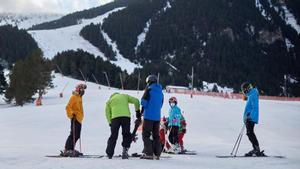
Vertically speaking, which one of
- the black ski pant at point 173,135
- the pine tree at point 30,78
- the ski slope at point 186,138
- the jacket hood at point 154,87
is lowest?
the ski slope at point 186,138

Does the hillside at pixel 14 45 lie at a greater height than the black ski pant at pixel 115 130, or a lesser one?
greater

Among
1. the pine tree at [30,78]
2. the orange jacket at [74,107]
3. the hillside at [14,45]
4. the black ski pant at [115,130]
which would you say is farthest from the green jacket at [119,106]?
the hillside at [14,45]

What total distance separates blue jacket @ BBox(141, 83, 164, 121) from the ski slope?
1097 mm

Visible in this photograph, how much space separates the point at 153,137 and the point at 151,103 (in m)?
0.83

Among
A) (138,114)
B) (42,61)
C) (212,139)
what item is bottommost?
(212,139)

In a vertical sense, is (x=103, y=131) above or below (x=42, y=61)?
below

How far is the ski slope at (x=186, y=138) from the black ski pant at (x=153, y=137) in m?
0.46

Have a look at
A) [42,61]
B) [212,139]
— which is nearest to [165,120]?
[212,139]

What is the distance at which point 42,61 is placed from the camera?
6138cm

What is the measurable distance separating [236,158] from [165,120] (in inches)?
128

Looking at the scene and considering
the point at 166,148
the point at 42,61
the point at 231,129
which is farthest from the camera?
the point at 42,61

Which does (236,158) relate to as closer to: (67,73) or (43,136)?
(43,136)

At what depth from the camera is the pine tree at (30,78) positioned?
5959 cm

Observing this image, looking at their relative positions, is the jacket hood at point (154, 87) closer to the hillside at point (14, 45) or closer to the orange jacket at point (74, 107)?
the orange jacket at point (74, 107)
